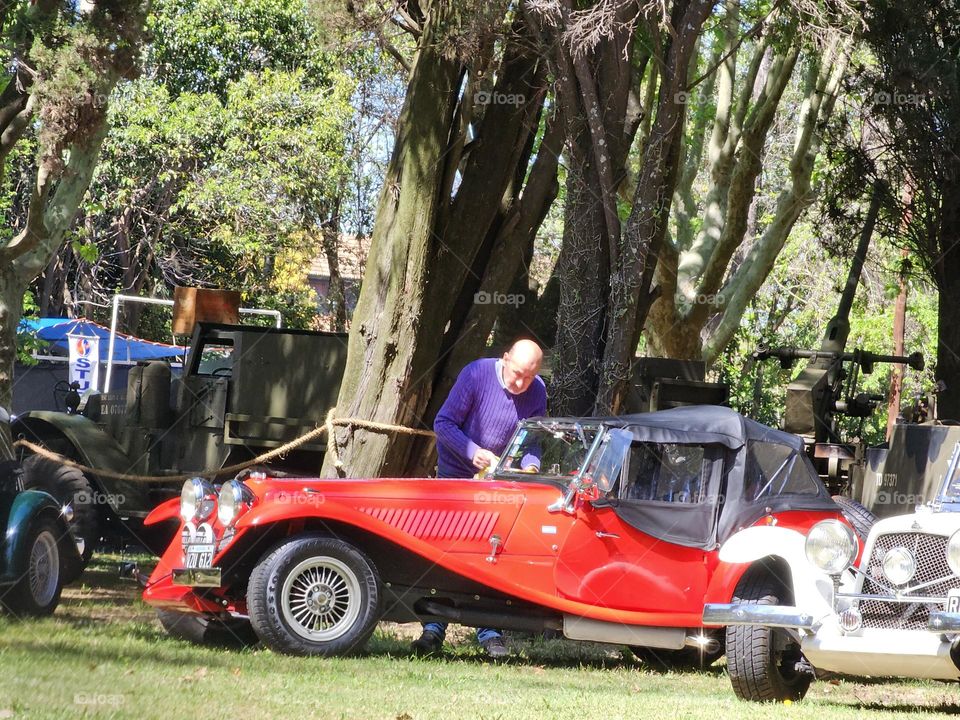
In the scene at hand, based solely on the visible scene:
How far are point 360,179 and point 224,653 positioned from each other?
1717 cm

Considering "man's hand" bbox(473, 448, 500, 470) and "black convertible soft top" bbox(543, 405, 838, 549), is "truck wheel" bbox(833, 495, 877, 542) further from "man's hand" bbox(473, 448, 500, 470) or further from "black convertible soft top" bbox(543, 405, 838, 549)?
"man's hand" bbox(473, 448, 500, 470)

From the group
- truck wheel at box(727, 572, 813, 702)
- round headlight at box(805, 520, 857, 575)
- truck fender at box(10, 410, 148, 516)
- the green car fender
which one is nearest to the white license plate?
the green car fender

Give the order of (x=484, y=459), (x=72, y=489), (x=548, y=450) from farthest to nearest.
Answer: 1. (x=72, y=489)
2. (x=484, y=459)
3. (x=548, y=450)

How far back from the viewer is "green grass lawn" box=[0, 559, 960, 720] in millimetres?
5449

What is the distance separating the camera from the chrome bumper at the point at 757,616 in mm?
6199

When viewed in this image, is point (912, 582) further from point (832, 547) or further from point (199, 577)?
point (199, 577)

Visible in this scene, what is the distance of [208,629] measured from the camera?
7602mm

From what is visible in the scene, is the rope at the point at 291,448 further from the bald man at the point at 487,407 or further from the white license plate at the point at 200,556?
the white license plate at the point at 200,556

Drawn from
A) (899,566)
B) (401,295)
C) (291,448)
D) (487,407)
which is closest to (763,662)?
(899,566)

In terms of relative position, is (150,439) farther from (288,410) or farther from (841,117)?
(841,117)

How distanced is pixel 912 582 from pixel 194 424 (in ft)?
24.1

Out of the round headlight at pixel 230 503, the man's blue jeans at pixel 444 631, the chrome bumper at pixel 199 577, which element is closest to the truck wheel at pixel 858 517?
the man's blue jeans at pixel 444 631

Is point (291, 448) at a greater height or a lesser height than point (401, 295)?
lesser

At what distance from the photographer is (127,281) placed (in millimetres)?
29000
